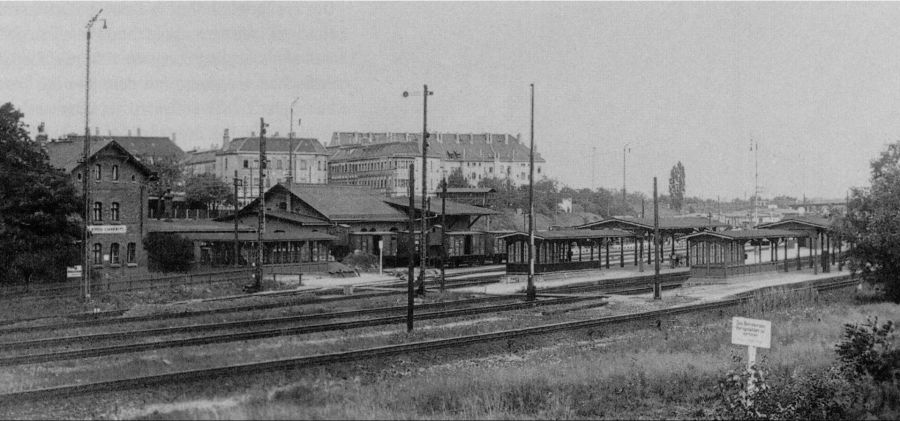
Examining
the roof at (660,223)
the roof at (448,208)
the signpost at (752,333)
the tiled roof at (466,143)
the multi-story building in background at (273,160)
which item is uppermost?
the tiled roof at (466,143)

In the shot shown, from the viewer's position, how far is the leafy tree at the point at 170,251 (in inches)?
1797

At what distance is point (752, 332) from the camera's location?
43.5ft

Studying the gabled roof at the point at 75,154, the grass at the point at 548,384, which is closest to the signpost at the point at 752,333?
the grass at the point at 548,384

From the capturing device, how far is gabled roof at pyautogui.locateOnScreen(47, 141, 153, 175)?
45.9 meters

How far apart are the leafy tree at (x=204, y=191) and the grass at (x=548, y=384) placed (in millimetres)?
66252

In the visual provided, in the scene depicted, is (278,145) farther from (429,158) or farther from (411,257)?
(411,257)

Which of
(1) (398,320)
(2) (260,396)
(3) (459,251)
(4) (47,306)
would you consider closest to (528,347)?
(1) (398,320)

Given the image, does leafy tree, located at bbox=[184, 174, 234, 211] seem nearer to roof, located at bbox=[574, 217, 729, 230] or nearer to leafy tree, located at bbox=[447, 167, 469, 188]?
leafy tree, located at bbox=[447, 167, 469, 188]

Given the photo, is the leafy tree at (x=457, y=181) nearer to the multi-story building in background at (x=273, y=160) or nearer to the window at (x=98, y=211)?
the multi-story building in background at (x=273, y=160)

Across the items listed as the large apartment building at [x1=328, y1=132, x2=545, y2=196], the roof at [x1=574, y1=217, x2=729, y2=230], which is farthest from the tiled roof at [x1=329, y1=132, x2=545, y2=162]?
the roof at [x1=574, y1=217, x2=729, y2=230]

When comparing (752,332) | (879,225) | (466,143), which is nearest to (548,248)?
(879,225)

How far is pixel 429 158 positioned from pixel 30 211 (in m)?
89.5

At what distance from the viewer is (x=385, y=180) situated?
11156 cm

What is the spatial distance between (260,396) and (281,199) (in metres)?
44.5
